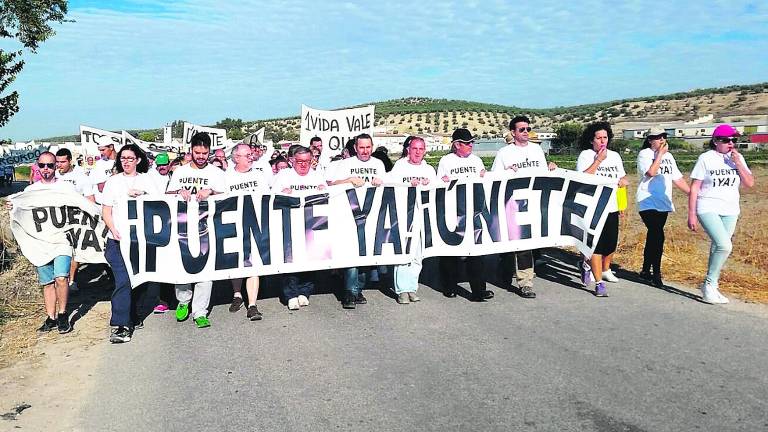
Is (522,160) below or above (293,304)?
above

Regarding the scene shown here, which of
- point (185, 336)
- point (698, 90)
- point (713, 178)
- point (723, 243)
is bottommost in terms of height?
point (185, 336)

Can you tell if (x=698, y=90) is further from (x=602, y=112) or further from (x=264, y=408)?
(x=264, y=408)

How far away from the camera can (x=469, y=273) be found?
7.87m

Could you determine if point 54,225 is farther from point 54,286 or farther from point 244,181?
point 244,181

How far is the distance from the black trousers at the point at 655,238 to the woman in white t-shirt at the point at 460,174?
7.49ft

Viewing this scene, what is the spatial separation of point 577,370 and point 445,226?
3174 millimetres

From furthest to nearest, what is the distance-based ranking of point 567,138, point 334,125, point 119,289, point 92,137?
point 567,138
point 92,137
point 334,125
point 119,289

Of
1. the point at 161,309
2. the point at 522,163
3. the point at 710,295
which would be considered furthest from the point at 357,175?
the point at 710,295

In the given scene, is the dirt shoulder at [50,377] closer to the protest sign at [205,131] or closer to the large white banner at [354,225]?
the large white banner at [354,225]

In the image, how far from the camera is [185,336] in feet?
22.0

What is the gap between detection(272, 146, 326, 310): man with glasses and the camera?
784cm

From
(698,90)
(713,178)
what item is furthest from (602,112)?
(713,178)

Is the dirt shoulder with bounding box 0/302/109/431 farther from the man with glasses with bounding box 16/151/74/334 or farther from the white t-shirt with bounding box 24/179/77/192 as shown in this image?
the white t-shirt with bounding box 24/179/77/192

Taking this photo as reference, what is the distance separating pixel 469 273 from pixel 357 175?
1.86 metres
